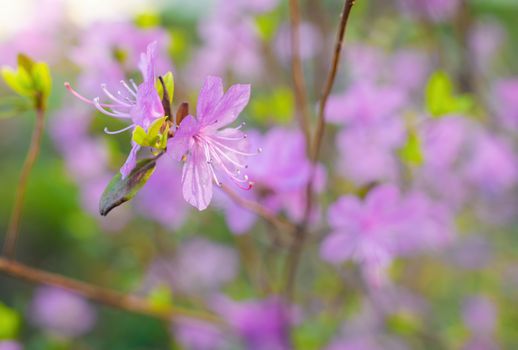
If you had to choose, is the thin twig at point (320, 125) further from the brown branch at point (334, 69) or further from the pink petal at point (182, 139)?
the pink petal at point (182, 139)

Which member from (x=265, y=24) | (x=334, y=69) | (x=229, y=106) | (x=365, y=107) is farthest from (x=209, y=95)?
(x=265, y=24)

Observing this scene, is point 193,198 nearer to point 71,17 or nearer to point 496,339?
point 496,339

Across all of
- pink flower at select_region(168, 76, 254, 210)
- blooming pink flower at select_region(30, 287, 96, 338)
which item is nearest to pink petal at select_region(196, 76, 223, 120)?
pink flower at select_region(168, 76, 254, 210)

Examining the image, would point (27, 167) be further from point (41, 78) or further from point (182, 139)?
point (182, 139)

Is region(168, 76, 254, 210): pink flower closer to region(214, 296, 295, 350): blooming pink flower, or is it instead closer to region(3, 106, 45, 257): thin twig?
region(3, 106, 45, 257): thin twig

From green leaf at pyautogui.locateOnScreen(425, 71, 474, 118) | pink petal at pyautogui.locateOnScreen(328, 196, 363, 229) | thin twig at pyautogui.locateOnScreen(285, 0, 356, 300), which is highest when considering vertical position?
green leaf at pyautogui.locateOnScreen(425, 71, 474, 118)
